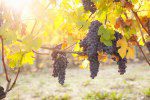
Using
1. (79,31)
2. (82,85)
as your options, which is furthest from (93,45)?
(82,85)

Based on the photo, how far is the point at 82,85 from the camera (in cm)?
884

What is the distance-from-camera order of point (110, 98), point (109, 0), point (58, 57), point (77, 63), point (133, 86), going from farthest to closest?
point (77, 63)
point (133, 86)
point (110, 98)
point (58, 57)
point (109, 0)

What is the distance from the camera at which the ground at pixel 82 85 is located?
760cm

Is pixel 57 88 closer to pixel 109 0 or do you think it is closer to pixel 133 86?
pixel 133 86

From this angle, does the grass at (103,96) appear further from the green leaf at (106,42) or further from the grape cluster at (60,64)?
the green leaf at (106,42)

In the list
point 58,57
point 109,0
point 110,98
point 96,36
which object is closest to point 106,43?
point 96,36

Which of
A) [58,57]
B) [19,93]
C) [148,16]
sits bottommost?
[19,93]

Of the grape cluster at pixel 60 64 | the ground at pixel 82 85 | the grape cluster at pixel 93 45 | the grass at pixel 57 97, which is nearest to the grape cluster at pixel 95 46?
the grape cluster at pixel 93 45

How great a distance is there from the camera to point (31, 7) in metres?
2.82

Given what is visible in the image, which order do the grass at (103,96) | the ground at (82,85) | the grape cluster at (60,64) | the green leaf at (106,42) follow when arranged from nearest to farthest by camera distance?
the green leaf at (106,42), the grape cluster at (60,64), the grass at (103,96), the ground at (82,85)

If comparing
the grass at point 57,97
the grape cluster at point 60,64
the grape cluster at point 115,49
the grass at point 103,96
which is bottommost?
the grass at point 57,97

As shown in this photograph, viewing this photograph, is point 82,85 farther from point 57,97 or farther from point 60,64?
point 60,64

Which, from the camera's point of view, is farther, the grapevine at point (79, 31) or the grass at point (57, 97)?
the grass at point (57, 97)

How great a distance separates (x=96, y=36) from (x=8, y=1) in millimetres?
631
